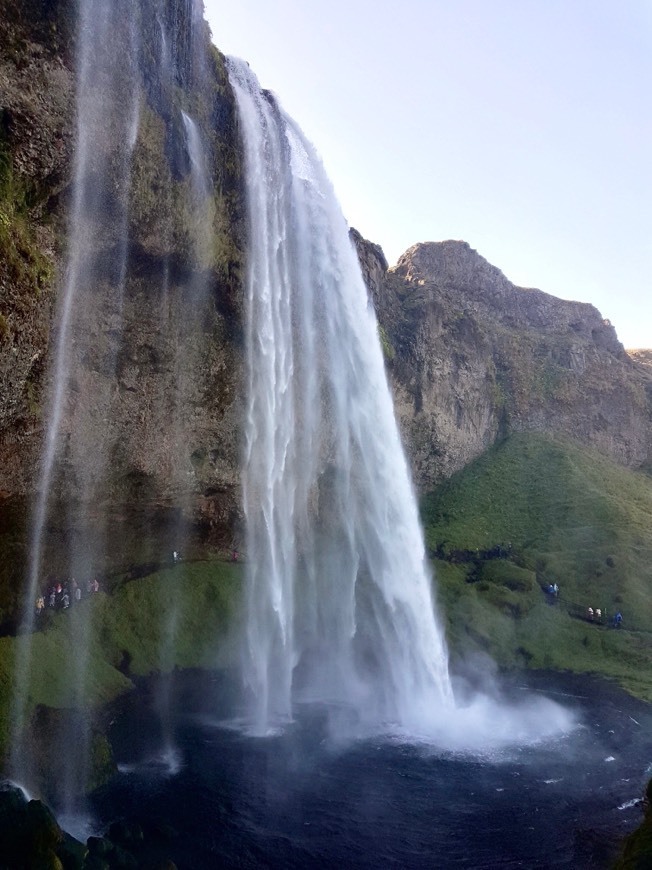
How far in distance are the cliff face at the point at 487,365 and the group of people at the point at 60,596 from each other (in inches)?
1000

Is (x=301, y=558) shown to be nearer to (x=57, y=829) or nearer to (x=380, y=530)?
(x=380, y=530)

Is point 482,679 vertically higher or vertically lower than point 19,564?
lower

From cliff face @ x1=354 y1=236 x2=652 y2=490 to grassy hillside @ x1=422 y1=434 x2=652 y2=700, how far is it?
8.66 feet

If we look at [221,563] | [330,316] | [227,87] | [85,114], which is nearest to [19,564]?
[221,563]

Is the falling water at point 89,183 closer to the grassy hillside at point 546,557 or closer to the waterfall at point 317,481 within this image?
the waterfall at point 317,481

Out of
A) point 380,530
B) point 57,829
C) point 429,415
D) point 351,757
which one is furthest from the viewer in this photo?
point 429,415

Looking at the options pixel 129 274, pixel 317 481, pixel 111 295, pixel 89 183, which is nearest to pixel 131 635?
pixel 317 481

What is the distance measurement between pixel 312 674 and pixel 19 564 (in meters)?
13.7

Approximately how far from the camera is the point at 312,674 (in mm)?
30344

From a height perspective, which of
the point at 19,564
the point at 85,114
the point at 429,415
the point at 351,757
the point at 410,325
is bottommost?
the point at 351,757

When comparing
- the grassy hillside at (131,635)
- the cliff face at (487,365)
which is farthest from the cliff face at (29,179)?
the cliff face at (487,365)

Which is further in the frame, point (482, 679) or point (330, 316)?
point (330, 316)

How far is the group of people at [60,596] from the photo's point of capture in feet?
82.4

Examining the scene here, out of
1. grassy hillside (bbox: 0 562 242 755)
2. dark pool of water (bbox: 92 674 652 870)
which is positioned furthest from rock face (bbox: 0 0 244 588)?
dark pool of water (bbox: 92 674 652 870)
